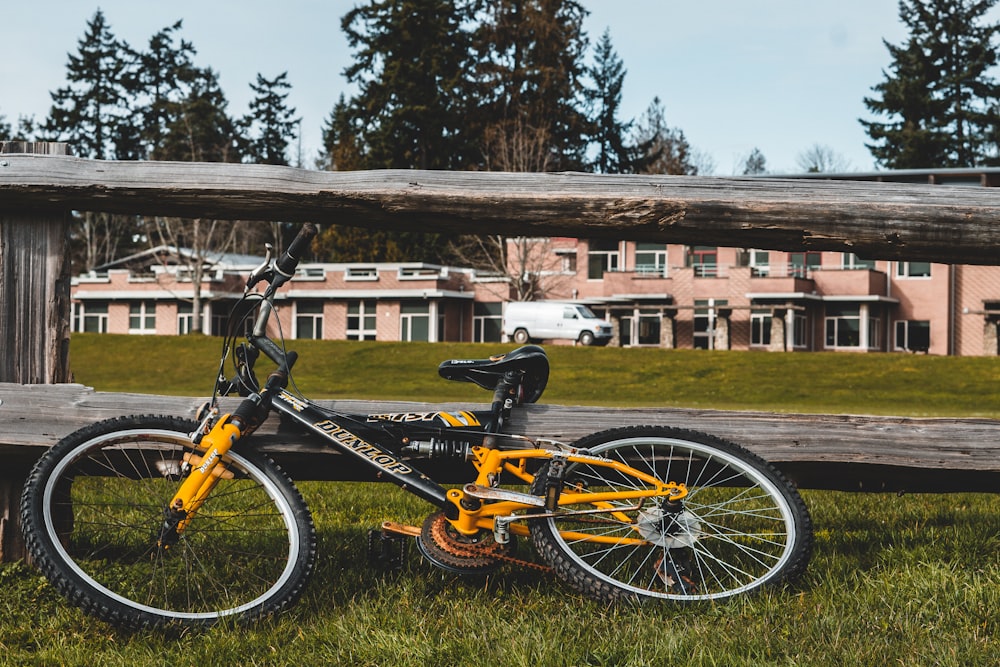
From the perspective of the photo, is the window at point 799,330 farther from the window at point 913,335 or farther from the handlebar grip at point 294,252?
the handlebar grip at point 294,252

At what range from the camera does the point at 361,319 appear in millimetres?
53562

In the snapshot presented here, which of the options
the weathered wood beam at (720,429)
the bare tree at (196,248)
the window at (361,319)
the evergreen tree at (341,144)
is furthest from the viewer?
the evergreen tree at (341,144)

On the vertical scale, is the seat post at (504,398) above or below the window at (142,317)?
below

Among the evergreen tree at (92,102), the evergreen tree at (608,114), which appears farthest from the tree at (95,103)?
the evergreen tree at (608,114)

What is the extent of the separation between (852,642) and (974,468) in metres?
1.16

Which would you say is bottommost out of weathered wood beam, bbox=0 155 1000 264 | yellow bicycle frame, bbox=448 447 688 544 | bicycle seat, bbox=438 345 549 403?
yellow bicycle frame, bbox=448 447 688 544

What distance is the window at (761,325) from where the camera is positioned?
151ft

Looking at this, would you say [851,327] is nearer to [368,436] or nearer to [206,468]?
[368,436]

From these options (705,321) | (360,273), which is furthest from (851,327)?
(360,273)

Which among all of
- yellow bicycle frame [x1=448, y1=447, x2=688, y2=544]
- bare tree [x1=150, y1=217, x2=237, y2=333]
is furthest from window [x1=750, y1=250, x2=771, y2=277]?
yellow bicycle frame [x1=448, y1=447, x2=688, y2=544]

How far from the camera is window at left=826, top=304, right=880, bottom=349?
150ft

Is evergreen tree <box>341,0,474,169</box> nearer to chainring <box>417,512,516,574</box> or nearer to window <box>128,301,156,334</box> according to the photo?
window <box>128,301,156,334</box>

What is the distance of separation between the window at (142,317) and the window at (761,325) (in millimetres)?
32051

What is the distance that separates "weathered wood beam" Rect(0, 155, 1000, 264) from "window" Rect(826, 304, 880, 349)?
1748 inches
